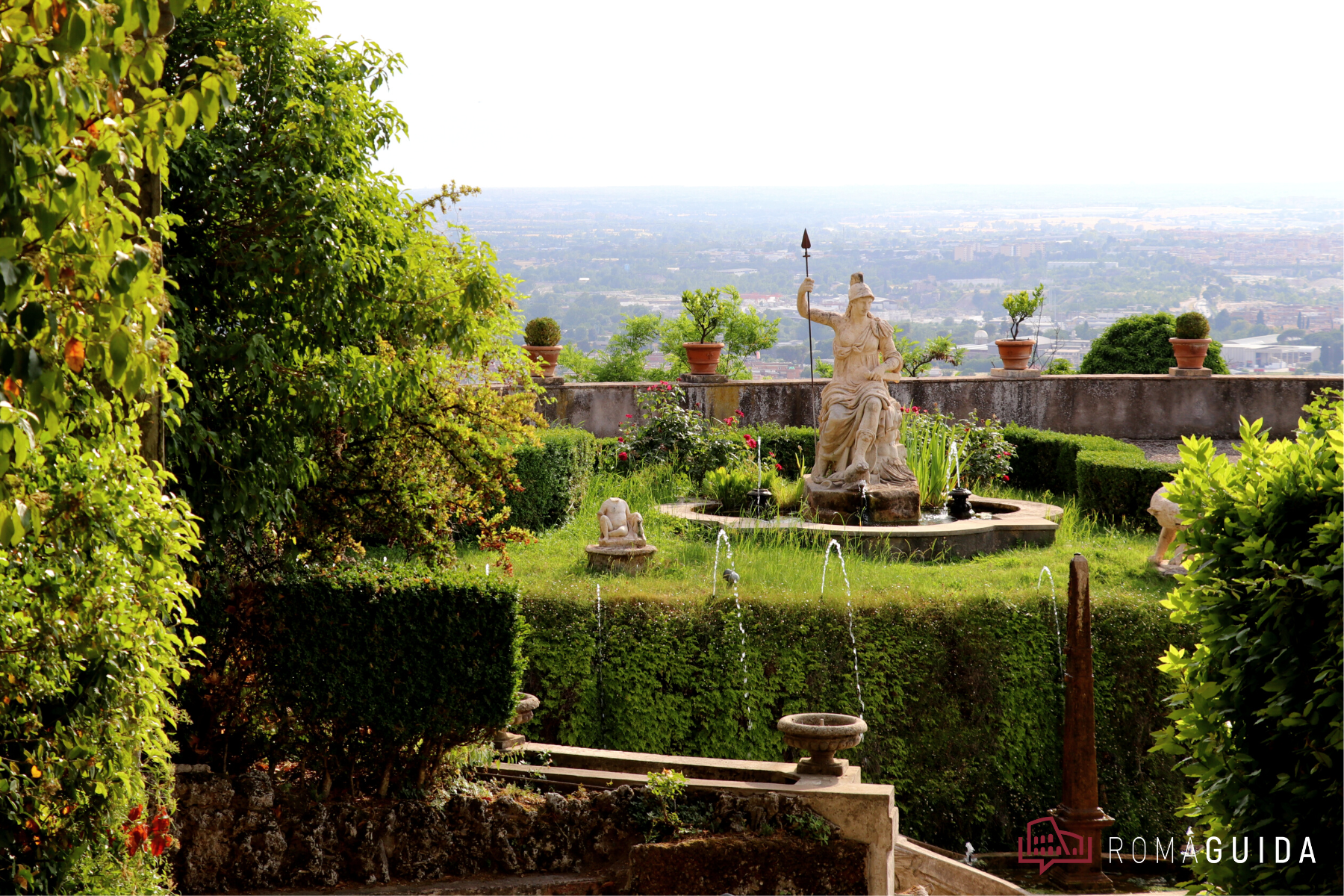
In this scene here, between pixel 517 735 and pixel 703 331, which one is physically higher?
pixel 703 331

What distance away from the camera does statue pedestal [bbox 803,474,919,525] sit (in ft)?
38.2

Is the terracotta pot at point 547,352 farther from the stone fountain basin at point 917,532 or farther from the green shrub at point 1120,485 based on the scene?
the green shrub at point 1120,485

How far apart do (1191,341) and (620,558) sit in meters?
12.6

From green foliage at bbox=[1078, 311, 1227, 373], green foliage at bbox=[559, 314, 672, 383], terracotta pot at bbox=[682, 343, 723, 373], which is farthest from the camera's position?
green foliage at bbox=[559, 314, 672, 383]

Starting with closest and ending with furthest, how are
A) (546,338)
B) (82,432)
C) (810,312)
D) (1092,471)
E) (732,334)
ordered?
(82,432)
(810,312)
(1092,471)
(546,338)
(732,334)

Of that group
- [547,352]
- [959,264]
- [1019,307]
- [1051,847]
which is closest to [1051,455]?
[1019,307]

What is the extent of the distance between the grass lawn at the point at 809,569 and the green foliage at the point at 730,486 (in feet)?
2.42

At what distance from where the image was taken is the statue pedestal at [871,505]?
38.2ft

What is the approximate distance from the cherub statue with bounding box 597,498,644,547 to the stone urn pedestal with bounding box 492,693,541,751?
2995 mm

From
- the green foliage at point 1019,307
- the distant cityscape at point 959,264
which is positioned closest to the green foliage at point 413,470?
the distant cityscape at point 959,264

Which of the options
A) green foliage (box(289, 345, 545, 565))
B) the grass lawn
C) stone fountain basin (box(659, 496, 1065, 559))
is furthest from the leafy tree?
stone fountain basin (box(659, 496, 1065, 559))

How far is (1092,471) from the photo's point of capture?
13.5 m

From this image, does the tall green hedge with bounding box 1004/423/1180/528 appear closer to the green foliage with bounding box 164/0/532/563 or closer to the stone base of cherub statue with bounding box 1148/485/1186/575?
the stone base of cherub statue with bounding box 1148/485/1186/575

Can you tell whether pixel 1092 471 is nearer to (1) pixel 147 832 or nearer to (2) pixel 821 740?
(2) pixel 821 740
